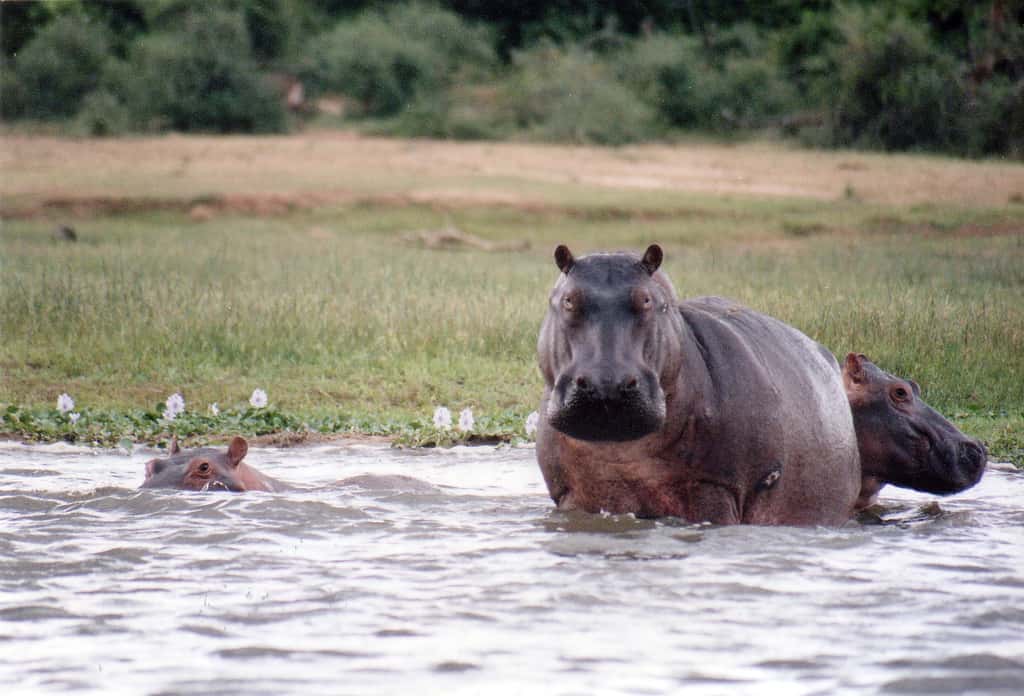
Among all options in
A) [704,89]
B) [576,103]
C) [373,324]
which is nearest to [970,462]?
[373,324]

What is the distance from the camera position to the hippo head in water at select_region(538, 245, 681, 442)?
17.5 feet

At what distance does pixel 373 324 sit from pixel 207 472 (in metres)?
5.20

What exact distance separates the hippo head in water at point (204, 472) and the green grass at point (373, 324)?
214cm

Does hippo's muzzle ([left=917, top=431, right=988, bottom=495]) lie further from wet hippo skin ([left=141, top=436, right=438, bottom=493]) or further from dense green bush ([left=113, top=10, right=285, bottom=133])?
dense green bush ([left=113, top=10, right=285, bottom=133])

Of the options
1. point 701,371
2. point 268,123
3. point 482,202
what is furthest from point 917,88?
point 701,371

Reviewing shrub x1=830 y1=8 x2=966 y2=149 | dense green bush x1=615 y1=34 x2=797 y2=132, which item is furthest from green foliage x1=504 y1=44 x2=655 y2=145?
shrub x1=830 y1=8 x2=966 y2=149

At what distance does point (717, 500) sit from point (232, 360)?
6.34 meters

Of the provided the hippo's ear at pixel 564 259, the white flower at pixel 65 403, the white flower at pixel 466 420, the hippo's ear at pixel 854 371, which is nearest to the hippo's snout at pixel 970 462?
the hippo's ear at pixel 854 371

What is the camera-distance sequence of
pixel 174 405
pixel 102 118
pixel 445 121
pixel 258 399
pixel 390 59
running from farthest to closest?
1. pixel 390 59
2. pixel 445 121
3. pixel 102 118
4. pixel 258 399
5. pixel 174 405

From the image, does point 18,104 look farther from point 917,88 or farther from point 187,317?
point 187,317

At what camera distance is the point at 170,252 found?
17688 millimetres

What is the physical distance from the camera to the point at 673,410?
5.76 m

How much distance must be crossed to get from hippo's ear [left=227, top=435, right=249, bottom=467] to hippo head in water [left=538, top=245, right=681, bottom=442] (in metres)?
2.00

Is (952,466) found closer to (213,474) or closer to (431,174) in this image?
(213,474)
